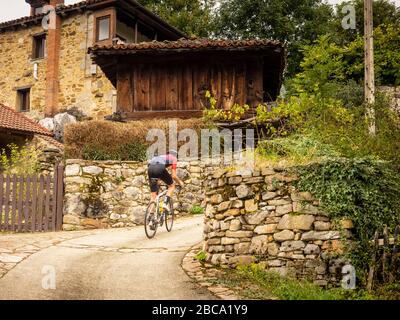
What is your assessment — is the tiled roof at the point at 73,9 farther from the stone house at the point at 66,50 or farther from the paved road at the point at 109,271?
the paved road at the point at 109,271

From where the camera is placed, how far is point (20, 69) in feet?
75.3

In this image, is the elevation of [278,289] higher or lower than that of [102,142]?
lower

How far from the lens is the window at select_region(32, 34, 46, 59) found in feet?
73.9

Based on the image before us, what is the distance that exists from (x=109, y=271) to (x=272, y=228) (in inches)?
91.1

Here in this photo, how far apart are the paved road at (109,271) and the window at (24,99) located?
17144mm

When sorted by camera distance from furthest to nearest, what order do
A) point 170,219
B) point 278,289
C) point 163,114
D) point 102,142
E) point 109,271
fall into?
point 163,114 < point 102,142 < point 170,219 < point 109,271 < point 278,289

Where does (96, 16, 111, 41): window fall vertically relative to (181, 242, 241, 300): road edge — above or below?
above

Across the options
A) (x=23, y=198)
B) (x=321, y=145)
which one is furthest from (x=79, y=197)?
(x=321, y=145)

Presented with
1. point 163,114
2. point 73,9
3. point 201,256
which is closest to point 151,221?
point 201,256

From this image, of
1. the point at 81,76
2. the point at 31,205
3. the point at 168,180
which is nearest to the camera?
the point at 168,180

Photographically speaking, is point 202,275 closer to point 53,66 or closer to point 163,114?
point 163,114

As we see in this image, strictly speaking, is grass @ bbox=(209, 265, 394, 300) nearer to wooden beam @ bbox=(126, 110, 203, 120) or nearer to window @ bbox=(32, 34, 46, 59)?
wooden beam @ bbox=(126, 110, 203, 120)

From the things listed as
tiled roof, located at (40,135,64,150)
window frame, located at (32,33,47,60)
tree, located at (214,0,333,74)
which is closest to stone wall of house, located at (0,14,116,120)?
window frame, located at (32,33,47,60)

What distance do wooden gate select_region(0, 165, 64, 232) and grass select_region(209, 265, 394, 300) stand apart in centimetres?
536
